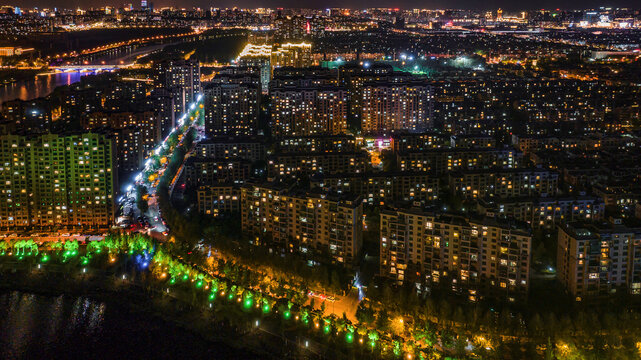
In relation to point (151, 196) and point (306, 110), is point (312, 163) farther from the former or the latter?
point (306, 110)

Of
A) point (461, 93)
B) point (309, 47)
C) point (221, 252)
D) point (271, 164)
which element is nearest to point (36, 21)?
point (309, 47)

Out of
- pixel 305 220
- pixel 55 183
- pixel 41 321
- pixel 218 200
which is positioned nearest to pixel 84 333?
pixel 41 321

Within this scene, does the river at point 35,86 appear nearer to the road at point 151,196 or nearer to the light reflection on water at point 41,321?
the road at point 151,196

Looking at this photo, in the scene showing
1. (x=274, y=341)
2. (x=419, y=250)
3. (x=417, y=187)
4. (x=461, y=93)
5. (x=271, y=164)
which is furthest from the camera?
(x=461, y=93)

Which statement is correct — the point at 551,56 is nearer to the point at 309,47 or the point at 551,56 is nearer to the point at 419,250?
the point at 309,47

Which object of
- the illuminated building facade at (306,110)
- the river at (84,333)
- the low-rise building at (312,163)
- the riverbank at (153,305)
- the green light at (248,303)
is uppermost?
the illuminated building facade at (306,110)

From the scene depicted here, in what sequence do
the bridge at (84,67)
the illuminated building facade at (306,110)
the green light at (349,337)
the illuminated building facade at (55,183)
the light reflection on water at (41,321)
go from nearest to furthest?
the green light at (349,337) → the light reflection on water at (41,321) → the illuminated building facade at (55,183) → the illuminated building facade at (306,110) → the bridge at (84,67)

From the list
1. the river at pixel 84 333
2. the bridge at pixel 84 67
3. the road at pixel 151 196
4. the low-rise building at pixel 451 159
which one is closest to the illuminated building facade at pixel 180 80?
the road at pixel 151 196

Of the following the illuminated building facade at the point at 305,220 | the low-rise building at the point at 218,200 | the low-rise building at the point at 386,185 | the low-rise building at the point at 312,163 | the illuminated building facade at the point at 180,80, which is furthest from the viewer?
the illuminated building facade at the point at 180,80
